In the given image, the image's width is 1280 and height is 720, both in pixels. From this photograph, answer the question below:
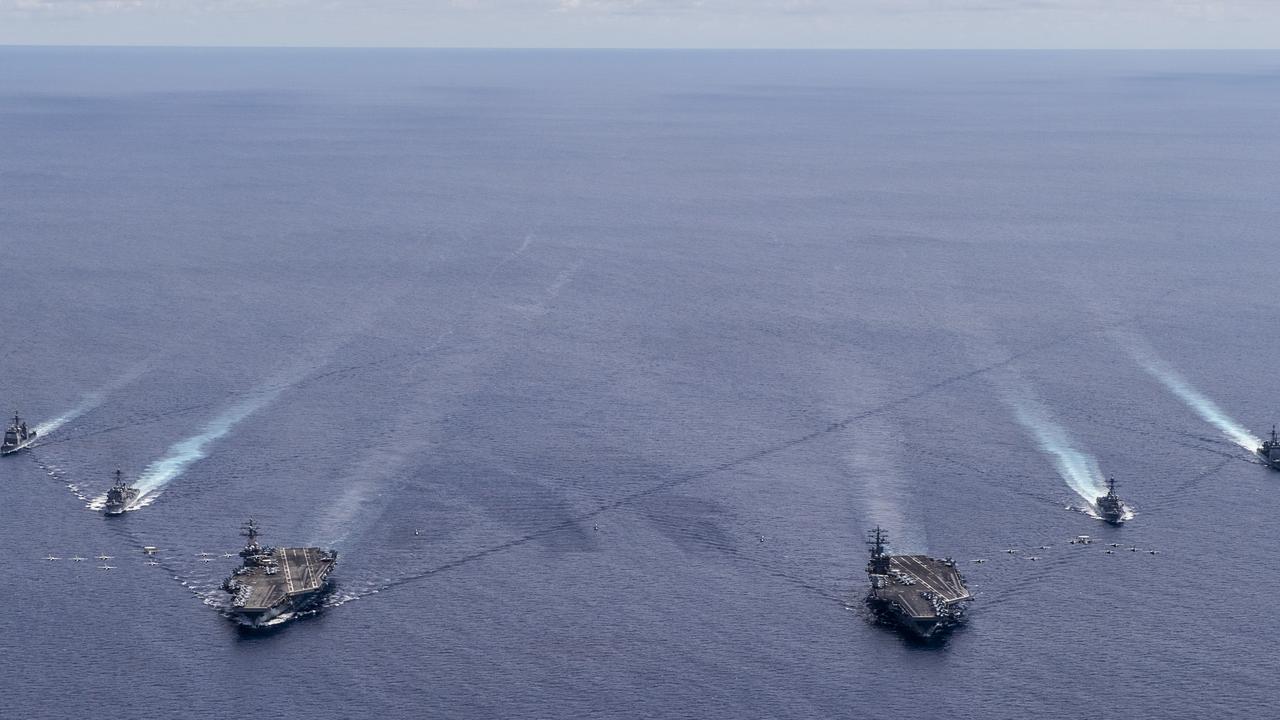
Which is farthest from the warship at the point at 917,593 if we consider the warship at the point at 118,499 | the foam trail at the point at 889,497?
the warship at the point at 118,499

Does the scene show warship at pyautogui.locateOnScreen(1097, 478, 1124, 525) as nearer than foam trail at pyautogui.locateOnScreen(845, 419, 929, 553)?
No

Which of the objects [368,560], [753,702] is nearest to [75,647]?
[368,560]

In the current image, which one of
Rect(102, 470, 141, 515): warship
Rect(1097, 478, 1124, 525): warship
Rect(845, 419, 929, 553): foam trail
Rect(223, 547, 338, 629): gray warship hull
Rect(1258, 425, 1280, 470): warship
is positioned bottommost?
Rect(1258, 425, 1280, 470): warship

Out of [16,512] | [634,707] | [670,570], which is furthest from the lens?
[16,512]

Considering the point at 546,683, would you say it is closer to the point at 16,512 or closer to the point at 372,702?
the point at 372,702

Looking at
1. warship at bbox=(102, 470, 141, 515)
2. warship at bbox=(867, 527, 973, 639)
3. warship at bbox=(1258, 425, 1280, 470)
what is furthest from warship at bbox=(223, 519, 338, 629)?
warship at bbox=(1258, 425, 1280, 470)

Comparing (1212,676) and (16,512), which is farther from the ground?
(16,512)

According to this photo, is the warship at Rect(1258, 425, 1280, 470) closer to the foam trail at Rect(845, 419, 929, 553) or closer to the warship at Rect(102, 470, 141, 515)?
the foam trail at Rect(845, 419, 929, 553)
